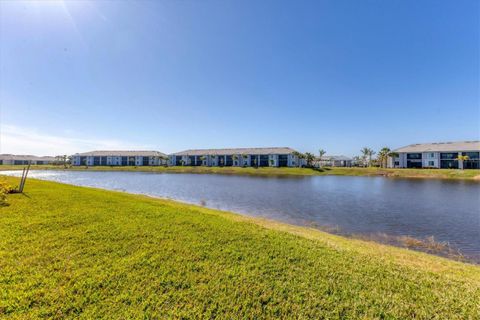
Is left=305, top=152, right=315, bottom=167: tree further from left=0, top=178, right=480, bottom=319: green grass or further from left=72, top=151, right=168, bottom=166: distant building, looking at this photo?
left=0, top=178, right=480, bottom=319: green grass

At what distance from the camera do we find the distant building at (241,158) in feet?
309

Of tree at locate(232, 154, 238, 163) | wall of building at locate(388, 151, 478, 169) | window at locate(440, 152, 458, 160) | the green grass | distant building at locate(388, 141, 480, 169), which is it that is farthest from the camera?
tree at locate(232, 154, 238, 163)

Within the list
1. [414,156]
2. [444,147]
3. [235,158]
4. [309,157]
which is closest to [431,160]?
[414,156]

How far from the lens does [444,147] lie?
77250 mm

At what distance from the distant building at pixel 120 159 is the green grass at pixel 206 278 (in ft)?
366

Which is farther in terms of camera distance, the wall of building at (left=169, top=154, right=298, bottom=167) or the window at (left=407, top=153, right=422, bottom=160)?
the wall of building at (left=169, top=154, right=298, bottom=167)

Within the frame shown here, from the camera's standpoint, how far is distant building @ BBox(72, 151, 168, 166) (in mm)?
116250

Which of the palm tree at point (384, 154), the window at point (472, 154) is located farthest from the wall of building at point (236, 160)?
the window at point (472, 154)

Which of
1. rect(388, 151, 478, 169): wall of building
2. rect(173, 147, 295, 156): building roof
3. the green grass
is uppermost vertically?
rect(173, 147, 295, 156): building roof

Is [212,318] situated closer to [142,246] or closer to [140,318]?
[140,318]

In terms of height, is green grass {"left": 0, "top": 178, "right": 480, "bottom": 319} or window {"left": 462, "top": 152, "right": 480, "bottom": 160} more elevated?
window {"left": 462, "top": 152, "right": 480, "bottom": 160}

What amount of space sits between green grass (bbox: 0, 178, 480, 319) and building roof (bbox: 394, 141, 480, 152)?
91.1 metres

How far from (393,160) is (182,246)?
99.5 meters

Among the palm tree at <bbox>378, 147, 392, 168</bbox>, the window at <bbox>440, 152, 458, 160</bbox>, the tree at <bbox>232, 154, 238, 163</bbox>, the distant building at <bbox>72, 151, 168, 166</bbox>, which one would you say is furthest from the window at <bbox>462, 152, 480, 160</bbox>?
the distant building at <bbox>72, 151, 168, 166</bbox>
